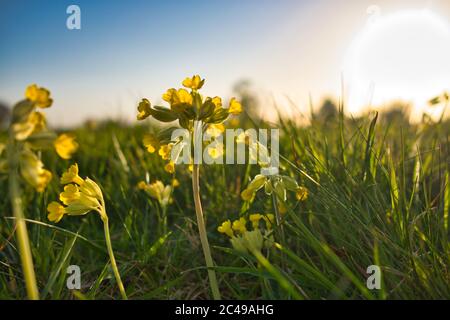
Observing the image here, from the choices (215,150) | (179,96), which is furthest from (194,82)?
(215,150)

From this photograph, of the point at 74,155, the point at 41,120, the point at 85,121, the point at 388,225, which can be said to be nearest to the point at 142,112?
the point at 41,120

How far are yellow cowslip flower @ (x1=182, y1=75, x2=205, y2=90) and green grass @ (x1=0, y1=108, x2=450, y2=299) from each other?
37cm

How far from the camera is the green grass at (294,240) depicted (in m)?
1.27

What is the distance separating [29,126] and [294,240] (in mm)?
1116

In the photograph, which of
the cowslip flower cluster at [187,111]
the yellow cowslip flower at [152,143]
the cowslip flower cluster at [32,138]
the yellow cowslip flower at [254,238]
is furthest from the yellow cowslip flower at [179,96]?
the yellow cowslip flower at [254,238]

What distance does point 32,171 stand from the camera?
0.95 m

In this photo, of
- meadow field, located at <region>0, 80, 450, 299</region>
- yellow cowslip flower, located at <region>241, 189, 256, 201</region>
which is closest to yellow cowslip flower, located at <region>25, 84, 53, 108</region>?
meadow field, located at <region>0, 80, 450, 299</region>

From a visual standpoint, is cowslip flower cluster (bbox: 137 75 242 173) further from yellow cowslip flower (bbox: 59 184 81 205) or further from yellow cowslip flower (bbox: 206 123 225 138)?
yellow cowslip flower (bbox: 59 184 81 205)

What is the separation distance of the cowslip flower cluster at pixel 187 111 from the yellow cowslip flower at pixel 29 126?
1.06ft

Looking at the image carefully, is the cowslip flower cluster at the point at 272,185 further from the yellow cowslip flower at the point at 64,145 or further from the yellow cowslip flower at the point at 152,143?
the yellow cowslip flower at the point at 64,145

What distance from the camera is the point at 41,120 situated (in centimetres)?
101

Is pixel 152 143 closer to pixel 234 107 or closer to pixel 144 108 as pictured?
pixel 144 108
